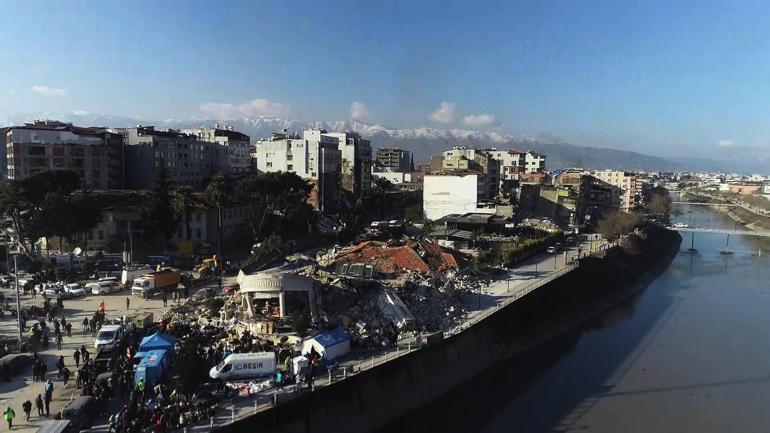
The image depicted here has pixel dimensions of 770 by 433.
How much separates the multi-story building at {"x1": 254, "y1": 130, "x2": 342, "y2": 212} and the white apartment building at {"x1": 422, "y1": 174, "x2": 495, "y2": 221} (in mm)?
10116

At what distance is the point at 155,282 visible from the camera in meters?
26.7

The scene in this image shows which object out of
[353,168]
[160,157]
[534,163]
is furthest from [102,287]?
[534,163]

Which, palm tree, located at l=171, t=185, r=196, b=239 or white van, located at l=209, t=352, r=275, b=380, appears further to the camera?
palm tree, located at l=171, t=185, r=196, b=239

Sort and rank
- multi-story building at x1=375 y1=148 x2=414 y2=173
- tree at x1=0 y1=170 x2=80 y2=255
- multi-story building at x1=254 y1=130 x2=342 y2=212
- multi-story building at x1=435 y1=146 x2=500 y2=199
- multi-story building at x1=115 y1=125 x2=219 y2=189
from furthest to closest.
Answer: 1. multi-story building at x1=375 y1=148 x2=414 y2=173
2. multi-story building at x1=435 y1=146 x2=500 y2=199
3. multi-story building at x1=254 y1=130 x2=342 y2=212
4. multi-story building at x1=115 y1=125 x2=219 y2=189
5. tree at x1=0 y1=170 x2=80 y2=255

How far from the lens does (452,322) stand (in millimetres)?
24078

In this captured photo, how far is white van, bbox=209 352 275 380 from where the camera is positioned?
53.6ft

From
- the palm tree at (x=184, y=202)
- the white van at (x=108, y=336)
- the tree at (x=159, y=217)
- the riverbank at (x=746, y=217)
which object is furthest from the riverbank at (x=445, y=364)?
the riverbank at (x=746, y=217)

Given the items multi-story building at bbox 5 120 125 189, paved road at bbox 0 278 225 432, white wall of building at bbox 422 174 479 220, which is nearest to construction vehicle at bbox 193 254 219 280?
paved road at bbox 0 278 225 432

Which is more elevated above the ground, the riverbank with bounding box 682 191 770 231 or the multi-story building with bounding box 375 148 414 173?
the multi-story building with bounding box 375 148 414 173

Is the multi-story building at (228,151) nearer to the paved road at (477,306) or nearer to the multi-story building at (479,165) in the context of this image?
the multi-story building at (479,165)

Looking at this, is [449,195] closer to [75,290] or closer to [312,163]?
[312,163]

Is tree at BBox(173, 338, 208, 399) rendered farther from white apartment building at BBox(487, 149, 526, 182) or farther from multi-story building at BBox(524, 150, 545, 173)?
multi-story building at BBox(524, 150, 545, 173)

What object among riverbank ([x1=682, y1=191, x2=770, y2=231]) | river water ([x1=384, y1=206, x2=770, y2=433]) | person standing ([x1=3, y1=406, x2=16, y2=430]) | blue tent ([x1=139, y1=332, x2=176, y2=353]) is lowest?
river water ([x1=384, y1=206, x2=770, y2=433])

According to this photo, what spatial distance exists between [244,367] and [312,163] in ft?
150
